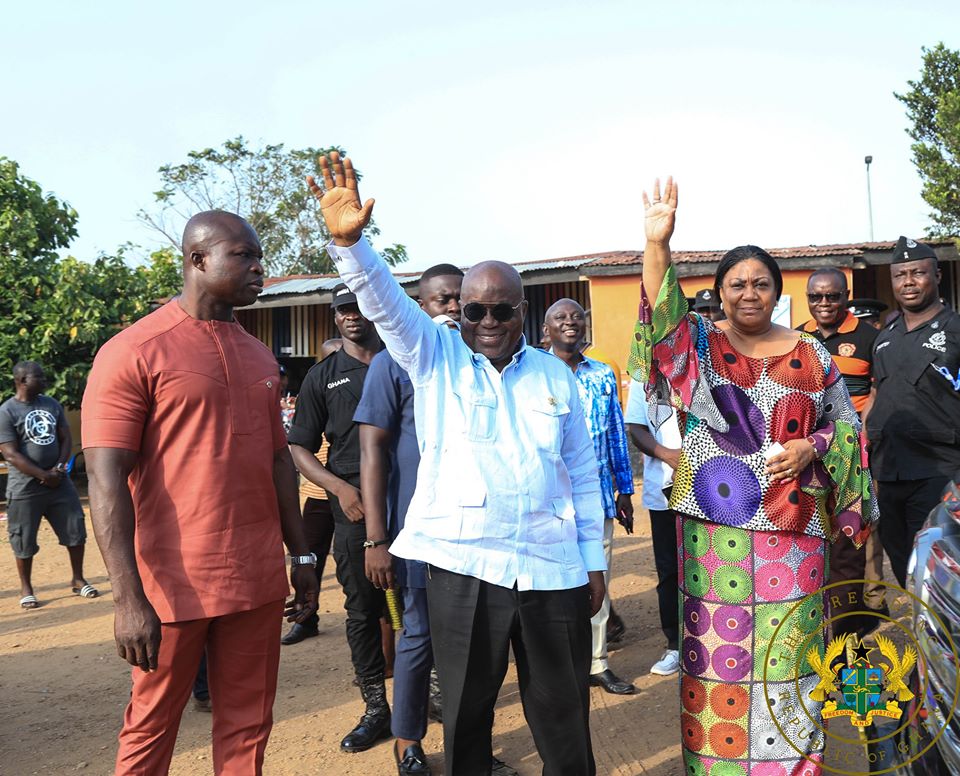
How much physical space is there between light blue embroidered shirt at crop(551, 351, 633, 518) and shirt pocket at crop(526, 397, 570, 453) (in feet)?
6.84

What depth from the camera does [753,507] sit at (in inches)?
125

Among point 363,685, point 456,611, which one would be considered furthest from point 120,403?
point 363,685

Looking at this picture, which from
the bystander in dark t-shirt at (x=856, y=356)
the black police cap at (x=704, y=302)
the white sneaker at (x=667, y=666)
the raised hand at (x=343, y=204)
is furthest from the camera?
the black police cap at (x=704, y=302)

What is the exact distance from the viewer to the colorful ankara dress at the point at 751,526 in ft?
10.4

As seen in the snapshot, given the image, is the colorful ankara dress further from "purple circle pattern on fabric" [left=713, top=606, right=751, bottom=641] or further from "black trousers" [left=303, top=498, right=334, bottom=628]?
"black trousers" [left=303, top=498, right=334, bottom=628]

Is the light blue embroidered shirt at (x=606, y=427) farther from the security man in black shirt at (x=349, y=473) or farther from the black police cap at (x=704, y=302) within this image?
the black police cap at (x=704, y=302)

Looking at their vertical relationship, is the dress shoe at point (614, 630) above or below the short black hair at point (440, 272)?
below

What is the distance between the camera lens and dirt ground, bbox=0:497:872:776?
4.11 metres

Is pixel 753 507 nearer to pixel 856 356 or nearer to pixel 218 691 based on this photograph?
pixel 218 691

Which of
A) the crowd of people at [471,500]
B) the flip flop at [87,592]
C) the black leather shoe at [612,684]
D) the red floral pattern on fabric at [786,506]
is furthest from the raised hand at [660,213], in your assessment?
the flip flop at [87,592]

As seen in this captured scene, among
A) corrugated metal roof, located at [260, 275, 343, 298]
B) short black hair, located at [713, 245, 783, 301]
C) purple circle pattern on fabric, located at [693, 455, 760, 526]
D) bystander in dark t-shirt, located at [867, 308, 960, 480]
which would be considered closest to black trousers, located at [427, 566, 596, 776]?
purple circle pattern on fabric, located at [693, 455, 760, 526]

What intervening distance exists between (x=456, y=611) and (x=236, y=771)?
881mm

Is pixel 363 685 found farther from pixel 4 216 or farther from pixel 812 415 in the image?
pixel 4 216

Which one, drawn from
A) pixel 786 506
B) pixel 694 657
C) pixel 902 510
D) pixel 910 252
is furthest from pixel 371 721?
pixel 910 252
